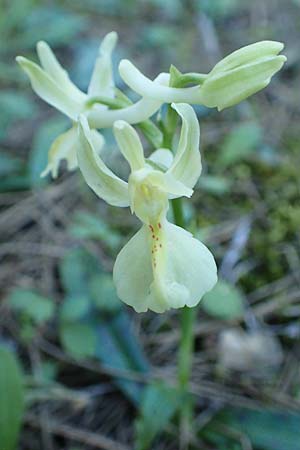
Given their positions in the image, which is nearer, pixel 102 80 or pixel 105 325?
pixel 102 80

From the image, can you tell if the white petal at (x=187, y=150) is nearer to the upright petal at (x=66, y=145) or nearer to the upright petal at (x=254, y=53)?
the upright petal at (x=254, y=53)

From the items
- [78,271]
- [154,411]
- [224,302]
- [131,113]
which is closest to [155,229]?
[131,113]

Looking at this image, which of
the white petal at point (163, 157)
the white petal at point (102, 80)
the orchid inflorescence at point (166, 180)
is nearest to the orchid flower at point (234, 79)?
the orchid inflorescence at point (166, 180)

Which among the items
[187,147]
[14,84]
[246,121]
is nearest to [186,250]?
[187,147]

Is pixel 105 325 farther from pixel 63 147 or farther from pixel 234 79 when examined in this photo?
pixel 234 79

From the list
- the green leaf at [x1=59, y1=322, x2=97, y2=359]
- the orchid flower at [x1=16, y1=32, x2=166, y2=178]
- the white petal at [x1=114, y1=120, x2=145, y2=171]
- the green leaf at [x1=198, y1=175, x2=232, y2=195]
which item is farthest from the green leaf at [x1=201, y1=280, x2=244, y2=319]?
the white petal at [x1=114, y1=120, x2=145, y2=171]
